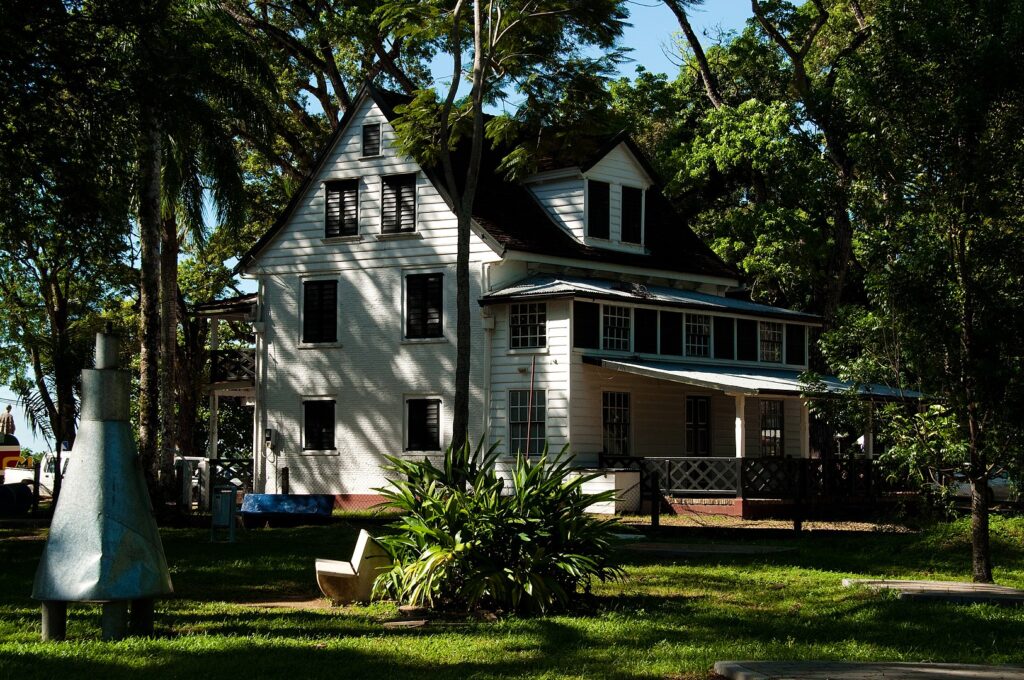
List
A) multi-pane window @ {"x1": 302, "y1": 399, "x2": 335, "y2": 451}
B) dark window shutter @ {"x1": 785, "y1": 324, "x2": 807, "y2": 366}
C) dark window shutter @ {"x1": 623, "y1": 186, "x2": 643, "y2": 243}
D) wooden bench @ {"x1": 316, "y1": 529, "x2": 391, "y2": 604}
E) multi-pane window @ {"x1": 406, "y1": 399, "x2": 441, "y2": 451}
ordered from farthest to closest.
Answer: dark window shutter @ {"x1": 785, "y1": 324, "x2": 807, "y2": 366} → dark window shutter @ {"x1": 623, "y1": 186, "x2": 643, "y2": 243} → multi-pane window @ {"x1": 302, "y1": 399, "x2": 335, "y2": 451} → multi-pane window @ {"x1": 406, "y1": 399, "x2": 441, "y2": 451} → wooden bench @ {"x1": 316, "y1": 529, "x2": 391, "y2": 604}

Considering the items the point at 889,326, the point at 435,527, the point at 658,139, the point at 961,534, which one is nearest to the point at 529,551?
the point at 435,527

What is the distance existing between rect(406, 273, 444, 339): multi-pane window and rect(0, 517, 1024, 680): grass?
15692mm

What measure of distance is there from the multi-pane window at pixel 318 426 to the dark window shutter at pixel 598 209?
27.2 feet

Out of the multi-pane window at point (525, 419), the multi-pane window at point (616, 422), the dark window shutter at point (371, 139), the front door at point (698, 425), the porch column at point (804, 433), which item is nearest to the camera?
the multi-pane window at point (525, 419)

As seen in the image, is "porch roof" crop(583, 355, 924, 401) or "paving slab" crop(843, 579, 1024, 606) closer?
"paving slab" crop(843, 579, 1024, 606)

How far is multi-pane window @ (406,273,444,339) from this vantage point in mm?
33312

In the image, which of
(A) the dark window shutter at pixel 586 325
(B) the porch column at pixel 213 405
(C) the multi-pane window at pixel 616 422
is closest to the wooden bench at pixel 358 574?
(A) the dark window shutter at pixel 586 325

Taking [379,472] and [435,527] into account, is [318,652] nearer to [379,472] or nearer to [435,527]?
[435,527]

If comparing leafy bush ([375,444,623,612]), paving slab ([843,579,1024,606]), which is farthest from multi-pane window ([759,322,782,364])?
leafy bush ([375,444,623,612])

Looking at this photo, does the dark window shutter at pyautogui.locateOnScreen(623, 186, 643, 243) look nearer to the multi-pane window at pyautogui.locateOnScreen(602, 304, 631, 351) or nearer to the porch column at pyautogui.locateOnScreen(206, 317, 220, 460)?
the multi-pane window at pyautogui.locateOnScreen(602, 304, 631, 351)

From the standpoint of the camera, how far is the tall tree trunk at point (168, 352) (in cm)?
2983

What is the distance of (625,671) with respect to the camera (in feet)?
31.4

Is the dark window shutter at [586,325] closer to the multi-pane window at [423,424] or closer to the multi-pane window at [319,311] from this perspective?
the multi-pane window at [423,424]

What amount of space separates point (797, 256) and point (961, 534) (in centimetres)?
1664
